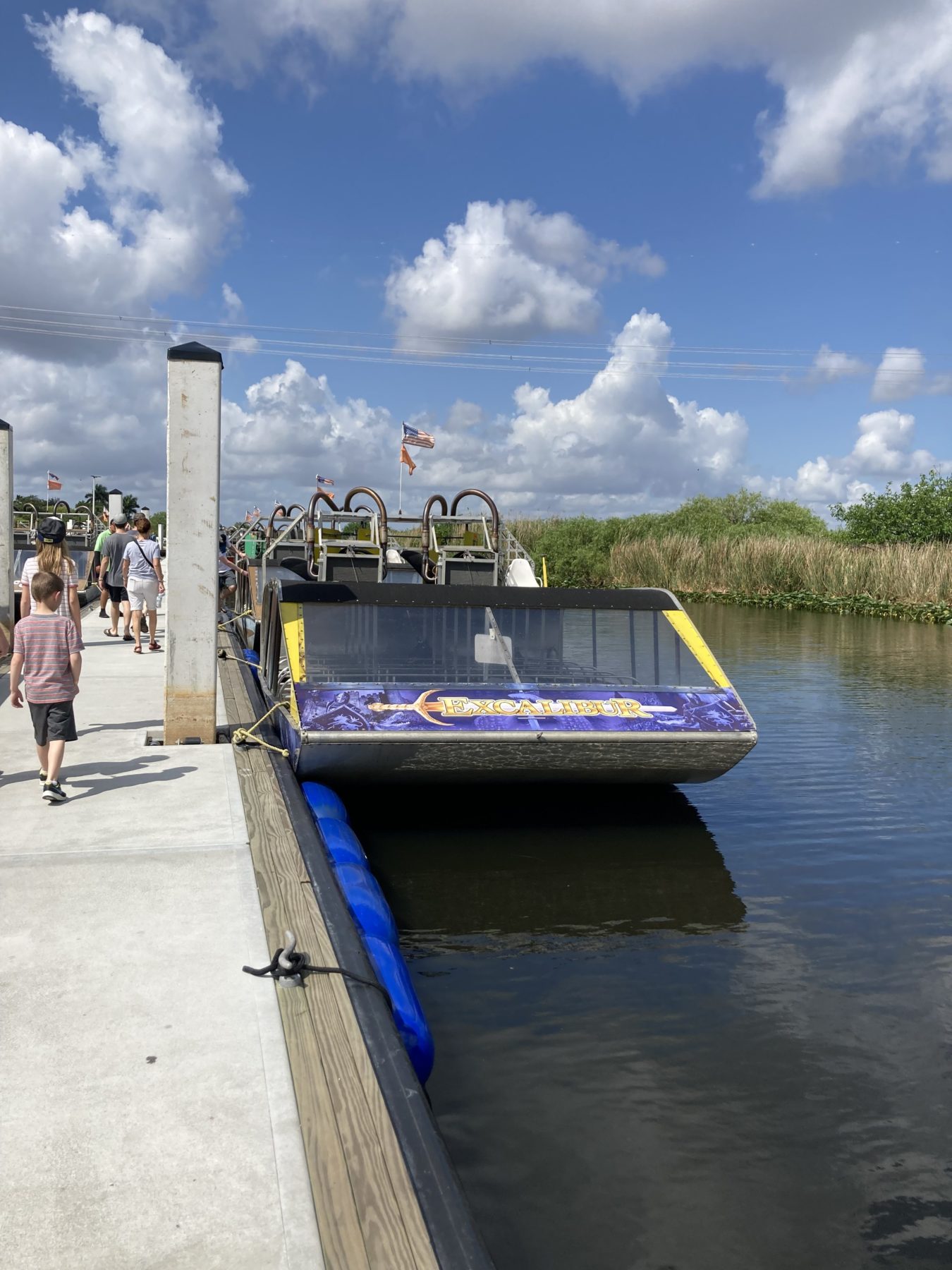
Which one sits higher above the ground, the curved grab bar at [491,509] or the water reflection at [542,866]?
the curved grab bar at [491,509]

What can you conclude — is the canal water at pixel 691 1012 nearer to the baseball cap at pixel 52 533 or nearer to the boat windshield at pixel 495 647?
the boat windshield at pixel 495 647

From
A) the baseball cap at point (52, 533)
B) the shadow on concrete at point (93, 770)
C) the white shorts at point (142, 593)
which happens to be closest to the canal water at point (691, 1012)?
the shadow on concrete at point (93, 770)

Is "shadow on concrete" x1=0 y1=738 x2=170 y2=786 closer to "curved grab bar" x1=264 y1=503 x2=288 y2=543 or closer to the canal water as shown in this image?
the canal water

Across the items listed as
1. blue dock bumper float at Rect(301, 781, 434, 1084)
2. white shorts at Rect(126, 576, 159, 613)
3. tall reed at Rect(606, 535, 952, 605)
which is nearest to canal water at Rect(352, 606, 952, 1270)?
blue dock bumper float at Rect(301, 781, 434, 1084)

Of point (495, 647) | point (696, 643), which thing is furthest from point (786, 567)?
point (495, 647)

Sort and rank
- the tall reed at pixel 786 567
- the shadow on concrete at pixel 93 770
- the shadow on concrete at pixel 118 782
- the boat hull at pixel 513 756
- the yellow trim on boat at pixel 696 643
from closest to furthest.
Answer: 1. the shadow on concrete at pixel 118 782
2. the shadow on concrete at pixel 93 770
3. the boat hull at pixel 513 756
4. the yellow trim on boat at pixel 696 643
5. the tall reed at pixel 786 567

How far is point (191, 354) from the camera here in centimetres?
773

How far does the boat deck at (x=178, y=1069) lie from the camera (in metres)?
2.63

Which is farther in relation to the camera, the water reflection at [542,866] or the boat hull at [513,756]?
the boat hull at [513,756]

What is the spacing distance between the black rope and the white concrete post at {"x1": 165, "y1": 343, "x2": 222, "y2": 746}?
13.7ft

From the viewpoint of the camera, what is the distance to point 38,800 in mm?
6453

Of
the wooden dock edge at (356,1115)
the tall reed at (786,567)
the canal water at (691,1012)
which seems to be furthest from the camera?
the tall reed at (786,567)

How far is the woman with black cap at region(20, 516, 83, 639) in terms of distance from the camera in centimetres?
776

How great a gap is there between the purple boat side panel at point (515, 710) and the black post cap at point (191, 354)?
2579 millimetres
